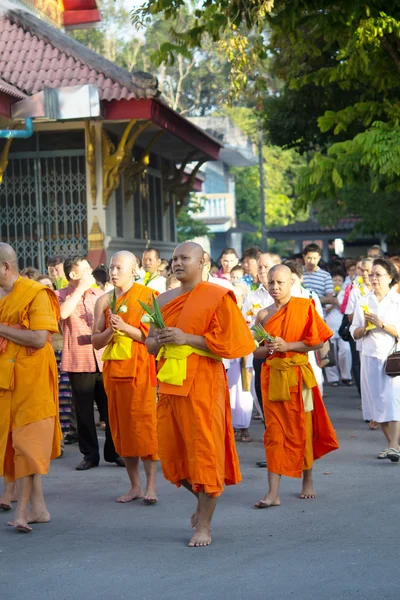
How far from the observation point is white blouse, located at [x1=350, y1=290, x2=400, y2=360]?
10.5 metres

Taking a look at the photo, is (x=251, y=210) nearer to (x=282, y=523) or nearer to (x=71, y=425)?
(x=71, y=425)

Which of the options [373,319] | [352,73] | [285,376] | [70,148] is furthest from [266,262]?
[70,148]

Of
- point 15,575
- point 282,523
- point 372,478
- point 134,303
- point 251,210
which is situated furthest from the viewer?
point 251,210

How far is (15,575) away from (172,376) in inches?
61.8

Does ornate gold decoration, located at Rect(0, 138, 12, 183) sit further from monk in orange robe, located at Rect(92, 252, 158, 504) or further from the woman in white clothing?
monk in orange robe, located at Rect(92, 252, 158, 504)

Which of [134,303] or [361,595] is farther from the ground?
[134,303]

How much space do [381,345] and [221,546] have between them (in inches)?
163

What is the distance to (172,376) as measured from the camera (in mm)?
7027

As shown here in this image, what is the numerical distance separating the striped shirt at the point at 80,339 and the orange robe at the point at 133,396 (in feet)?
5.75

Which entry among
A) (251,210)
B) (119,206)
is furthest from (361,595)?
(251,210)

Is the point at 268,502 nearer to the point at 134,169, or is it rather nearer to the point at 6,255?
the point at 6,255

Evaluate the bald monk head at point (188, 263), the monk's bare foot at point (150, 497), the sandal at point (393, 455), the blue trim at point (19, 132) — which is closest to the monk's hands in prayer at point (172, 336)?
the bald monk head at point (188, 263)

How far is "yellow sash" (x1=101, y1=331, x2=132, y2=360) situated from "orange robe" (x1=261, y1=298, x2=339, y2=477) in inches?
43.2

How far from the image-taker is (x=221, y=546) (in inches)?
273
